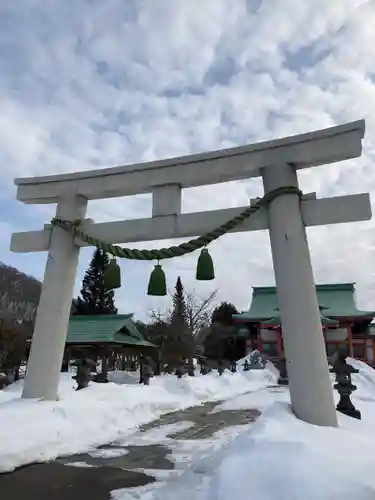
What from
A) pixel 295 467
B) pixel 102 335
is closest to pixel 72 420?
pixel 295 467

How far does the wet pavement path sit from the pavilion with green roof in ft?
46.7

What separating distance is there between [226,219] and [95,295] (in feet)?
120

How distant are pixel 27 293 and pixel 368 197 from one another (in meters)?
47.8

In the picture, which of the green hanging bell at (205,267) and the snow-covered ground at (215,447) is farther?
the green hanging bell at (205,267)

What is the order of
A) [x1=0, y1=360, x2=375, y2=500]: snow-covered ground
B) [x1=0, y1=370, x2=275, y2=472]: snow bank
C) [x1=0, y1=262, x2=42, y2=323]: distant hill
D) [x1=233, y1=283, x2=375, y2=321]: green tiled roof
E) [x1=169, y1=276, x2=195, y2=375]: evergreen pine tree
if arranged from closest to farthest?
1. [x1=0, y1=360, x2=375, y2=500]: snow-covered ground
2. [x1=0, y1=370, x2=275, y2=472]: snow bank
3. [x1=233, y1=283, x2=375, y2=321]: green tiled roof
4. [x1=169, y1=276, x2=195, y2=375]: evergreen pine tree
5. [x1=0, y1=262, x2=42, y2=323]: distant hill

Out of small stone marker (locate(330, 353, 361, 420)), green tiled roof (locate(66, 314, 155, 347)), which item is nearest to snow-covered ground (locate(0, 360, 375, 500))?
small stone marker (locate(330, 353, 361, 420))

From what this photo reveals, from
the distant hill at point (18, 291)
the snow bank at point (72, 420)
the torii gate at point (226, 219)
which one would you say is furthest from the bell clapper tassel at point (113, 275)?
the distant hill at point (18, 291)

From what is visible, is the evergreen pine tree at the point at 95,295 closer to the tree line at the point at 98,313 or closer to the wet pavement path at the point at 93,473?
the tree line at the point at 98,313

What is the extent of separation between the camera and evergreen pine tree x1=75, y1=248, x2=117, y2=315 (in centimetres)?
4081

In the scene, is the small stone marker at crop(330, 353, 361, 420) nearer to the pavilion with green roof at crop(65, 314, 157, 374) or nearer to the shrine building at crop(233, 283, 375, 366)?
the pavilion with green roof at crop(65, 314, 157, 374)

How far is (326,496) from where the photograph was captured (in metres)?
2.79

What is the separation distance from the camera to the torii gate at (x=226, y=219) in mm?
5445

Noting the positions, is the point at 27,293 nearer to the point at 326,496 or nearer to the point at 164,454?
the point at 164,454

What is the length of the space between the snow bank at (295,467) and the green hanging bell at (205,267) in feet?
7.38
